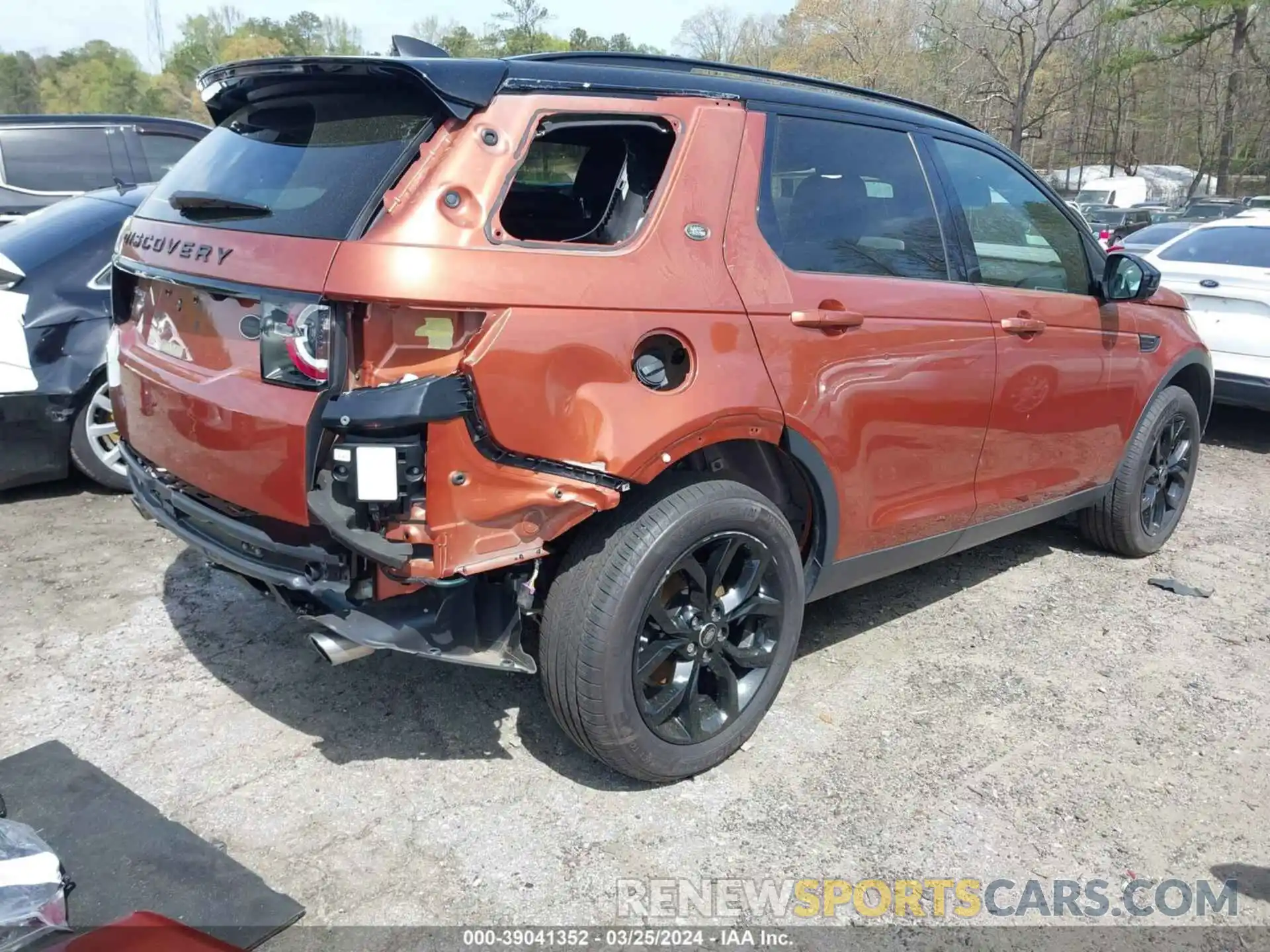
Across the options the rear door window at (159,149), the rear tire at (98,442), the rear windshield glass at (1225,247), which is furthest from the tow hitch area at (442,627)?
the rear windshield glass at (1225,247)

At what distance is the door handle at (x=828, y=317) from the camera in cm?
290

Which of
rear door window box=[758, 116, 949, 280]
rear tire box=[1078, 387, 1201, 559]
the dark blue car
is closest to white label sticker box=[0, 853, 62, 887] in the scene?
rear door window box=[758, 116, 949, 280]

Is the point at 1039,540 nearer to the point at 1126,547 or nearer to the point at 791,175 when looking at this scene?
the point at 1126,547

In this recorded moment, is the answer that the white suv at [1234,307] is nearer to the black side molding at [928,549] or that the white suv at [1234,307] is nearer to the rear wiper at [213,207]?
the black side molding at [928,549]

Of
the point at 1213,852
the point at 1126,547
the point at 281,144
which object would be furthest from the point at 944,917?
the point at 1126,547

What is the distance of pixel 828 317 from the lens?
2.97 metres

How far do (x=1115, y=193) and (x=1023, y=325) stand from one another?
28867mm

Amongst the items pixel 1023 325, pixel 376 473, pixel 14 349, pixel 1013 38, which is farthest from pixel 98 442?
pixel 1013 38

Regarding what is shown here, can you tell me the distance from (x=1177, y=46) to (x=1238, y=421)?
127ft

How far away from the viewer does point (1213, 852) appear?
2773 millimetres

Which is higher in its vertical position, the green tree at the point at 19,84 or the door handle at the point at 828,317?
the green tree at the point at 19,84

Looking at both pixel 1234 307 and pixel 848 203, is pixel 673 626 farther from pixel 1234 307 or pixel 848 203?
pixel 1234 307

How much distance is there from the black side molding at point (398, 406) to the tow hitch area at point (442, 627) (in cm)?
46

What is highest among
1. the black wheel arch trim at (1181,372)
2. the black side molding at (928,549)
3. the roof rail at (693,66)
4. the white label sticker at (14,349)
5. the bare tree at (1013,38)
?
the bare tree at (1013,38)
